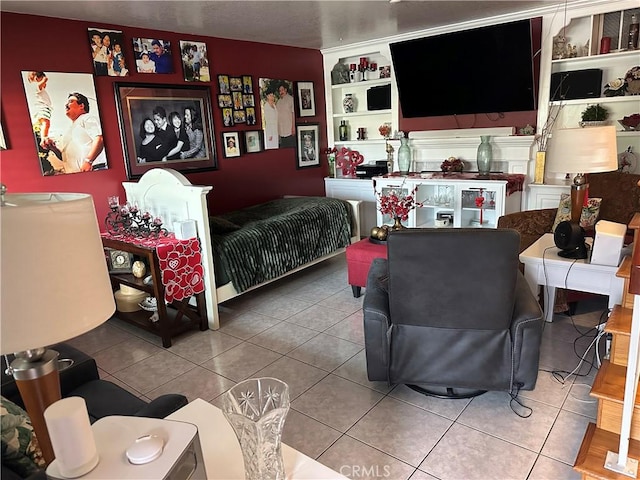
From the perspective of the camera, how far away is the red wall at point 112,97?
125 inches

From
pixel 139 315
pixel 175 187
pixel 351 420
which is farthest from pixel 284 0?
pixel 351 420

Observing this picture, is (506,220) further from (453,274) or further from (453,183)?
(453,274)

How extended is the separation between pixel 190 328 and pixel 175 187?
1.06 meters

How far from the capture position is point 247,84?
4.73 meters

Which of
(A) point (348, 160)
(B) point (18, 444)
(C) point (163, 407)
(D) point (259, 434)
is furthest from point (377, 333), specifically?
(A) point (348, 160)

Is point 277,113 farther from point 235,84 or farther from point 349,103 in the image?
point 349,103

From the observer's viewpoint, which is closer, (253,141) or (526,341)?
(526,341)

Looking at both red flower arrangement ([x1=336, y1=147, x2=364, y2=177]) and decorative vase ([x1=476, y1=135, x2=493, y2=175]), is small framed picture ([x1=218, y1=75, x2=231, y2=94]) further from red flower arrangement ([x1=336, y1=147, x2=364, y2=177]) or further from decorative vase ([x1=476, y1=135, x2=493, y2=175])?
decorative vase ([x1=476, y1=135, x2=493, y2=175])

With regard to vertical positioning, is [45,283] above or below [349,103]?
below

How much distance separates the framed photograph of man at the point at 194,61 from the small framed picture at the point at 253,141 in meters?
0.71

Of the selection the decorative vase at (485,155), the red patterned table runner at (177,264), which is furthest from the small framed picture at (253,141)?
the decorative vase at (485,155)

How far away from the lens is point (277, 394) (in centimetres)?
122

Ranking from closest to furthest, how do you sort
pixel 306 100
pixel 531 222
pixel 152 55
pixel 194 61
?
1. pixel 531 222
2. pixel 152 55
3. pixel 194 61
4. pixel 306 100

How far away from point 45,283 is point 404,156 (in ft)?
15.3
